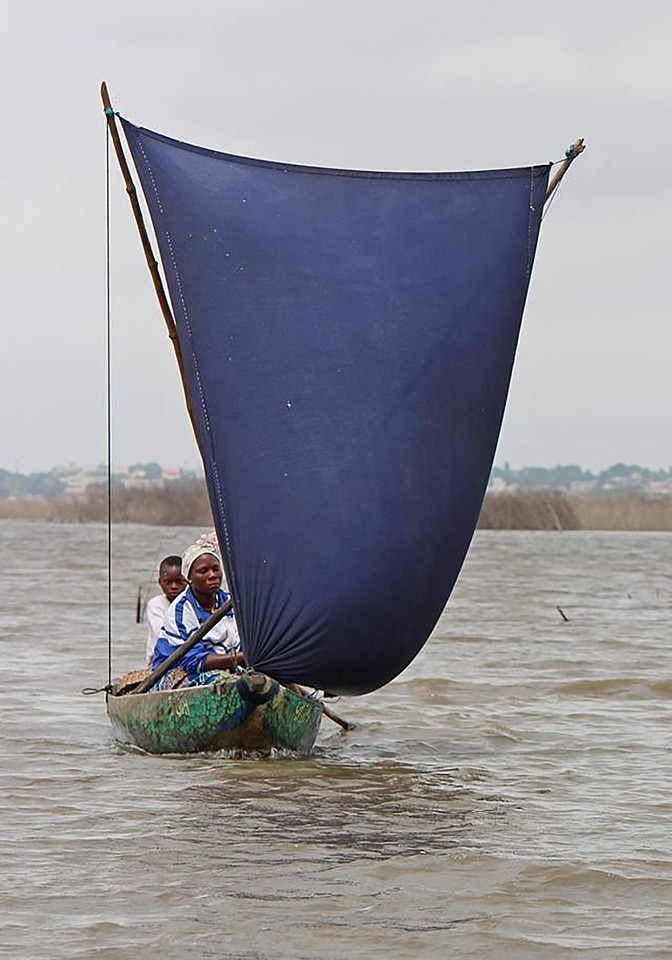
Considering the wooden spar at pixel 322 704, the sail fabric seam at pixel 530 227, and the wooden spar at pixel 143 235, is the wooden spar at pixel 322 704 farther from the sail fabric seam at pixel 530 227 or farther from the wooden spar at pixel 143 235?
the sail fabric seam at pixel 530 227

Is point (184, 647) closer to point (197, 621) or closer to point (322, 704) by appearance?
point (197, 621)

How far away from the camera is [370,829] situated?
816cm

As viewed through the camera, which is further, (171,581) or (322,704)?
(171,581)

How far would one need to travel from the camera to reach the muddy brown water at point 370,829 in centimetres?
632

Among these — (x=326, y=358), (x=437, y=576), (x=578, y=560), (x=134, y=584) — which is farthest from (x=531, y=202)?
(x=578, y=560)

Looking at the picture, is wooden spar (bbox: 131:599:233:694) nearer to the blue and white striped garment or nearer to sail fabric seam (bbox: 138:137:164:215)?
the blue and white striped garment

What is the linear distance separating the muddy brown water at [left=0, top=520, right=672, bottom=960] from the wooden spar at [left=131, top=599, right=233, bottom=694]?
1.53 feet

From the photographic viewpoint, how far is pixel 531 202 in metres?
9.01

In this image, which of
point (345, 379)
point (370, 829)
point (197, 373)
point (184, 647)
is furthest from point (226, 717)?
point (345, 379)

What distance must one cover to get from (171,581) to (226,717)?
6.41ft

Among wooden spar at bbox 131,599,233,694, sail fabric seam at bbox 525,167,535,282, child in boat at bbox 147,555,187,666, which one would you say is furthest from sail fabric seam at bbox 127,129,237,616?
child in boat at bbox 147,555,187,666

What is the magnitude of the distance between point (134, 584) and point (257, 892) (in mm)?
24443

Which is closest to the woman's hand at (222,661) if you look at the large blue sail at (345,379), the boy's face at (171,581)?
the large blue sail at (345,379)

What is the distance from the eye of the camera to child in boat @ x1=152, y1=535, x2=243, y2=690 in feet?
32.0
